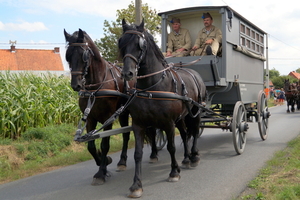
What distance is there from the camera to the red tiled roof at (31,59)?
36531 mm

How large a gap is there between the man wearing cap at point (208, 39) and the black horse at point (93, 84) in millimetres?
2449

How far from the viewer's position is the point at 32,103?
8.27 metres

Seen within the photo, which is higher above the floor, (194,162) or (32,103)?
(32,103)

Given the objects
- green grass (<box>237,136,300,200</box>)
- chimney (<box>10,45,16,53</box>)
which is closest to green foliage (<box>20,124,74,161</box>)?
green grass (<box>237,136,300,200</box>)

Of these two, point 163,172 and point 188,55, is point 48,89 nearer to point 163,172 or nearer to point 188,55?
point 188,55

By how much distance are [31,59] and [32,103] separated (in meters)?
32.1

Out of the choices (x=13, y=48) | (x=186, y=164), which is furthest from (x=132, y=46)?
(x=13, y=48)

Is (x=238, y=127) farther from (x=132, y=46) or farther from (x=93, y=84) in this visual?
(x=132, y=46)

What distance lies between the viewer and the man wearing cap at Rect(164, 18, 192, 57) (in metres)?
7.69

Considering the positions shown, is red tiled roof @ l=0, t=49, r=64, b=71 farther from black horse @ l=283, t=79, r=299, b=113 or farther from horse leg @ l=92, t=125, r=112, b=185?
horse leg @ l=92, t=125, r=112, b=185

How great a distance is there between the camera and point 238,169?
5.77 meters

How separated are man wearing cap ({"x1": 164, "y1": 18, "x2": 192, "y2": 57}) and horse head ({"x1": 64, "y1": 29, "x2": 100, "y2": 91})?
10.6ft

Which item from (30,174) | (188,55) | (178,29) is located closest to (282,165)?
(188,55)

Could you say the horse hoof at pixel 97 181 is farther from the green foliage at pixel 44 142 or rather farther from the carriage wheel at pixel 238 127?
the carriage wheel at pixel 238 127
